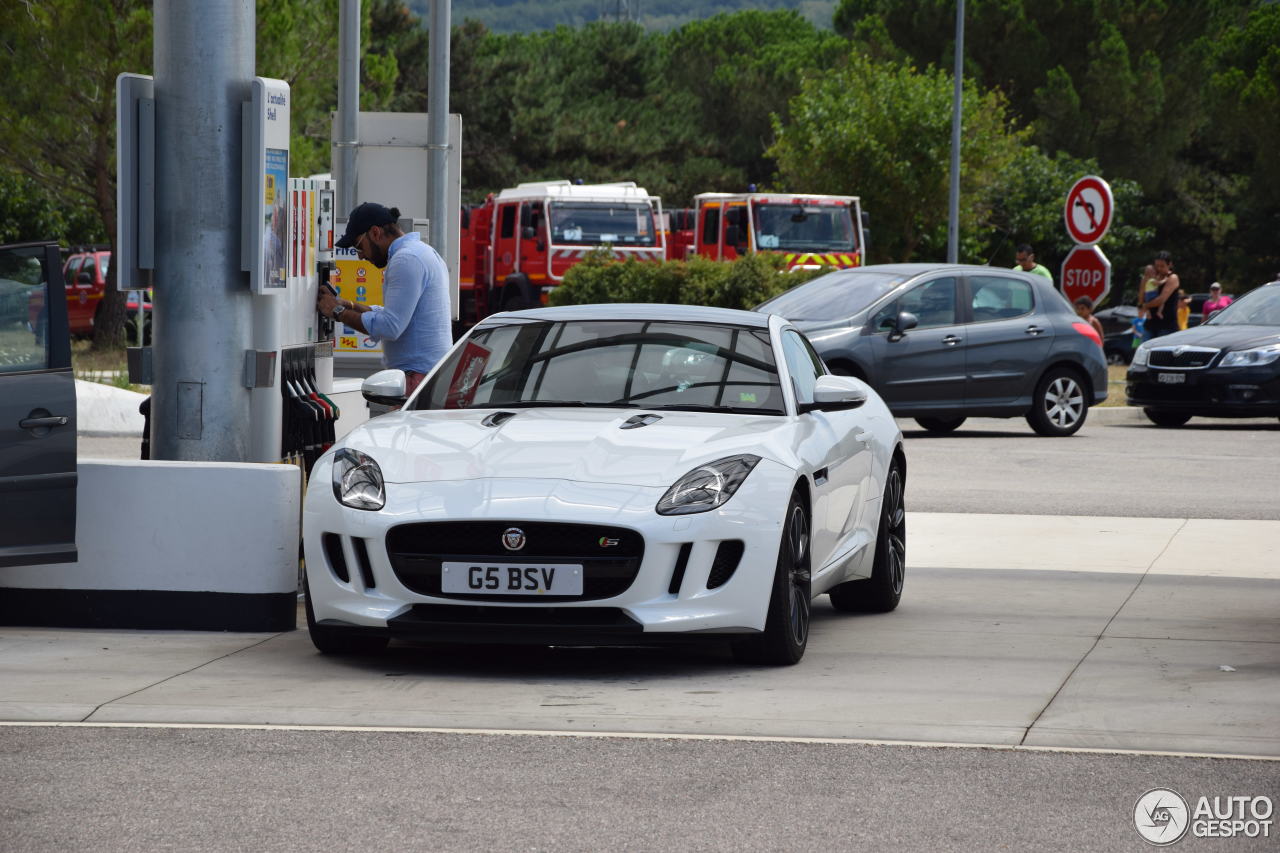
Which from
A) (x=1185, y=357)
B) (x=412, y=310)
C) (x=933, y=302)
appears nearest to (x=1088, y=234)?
→ (x=1185, y=357)

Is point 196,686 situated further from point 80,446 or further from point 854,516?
point 80,446

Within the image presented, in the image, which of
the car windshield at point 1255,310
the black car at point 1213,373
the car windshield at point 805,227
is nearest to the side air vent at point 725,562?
the black car at point 1213,373

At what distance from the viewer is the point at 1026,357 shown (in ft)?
61.7

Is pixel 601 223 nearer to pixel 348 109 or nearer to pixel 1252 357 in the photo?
pixel 1252 357

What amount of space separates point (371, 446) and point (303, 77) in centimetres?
2505

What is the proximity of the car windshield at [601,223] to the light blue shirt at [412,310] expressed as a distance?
20.7m

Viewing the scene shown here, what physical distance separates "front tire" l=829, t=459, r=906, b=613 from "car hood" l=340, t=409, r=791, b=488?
4.15 ft

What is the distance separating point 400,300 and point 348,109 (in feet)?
28.3

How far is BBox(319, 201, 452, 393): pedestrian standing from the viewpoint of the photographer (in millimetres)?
9344

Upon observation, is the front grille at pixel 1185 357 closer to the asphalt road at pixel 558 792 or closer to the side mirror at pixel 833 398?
the side mirror at pixel 833 398

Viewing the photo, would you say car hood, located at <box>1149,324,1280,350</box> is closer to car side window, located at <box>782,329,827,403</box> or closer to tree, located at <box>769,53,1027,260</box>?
car side window, located at <box>782,329,827,403</box>

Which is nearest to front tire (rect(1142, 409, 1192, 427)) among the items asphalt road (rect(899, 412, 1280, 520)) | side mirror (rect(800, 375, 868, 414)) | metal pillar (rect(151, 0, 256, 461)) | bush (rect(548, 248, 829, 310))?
asphalt road (rect(899, 412, 1280, 520))

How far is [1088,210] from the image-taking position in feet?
77.5

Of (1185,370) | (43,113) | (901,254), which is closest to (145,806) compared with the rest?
(1185,370)
